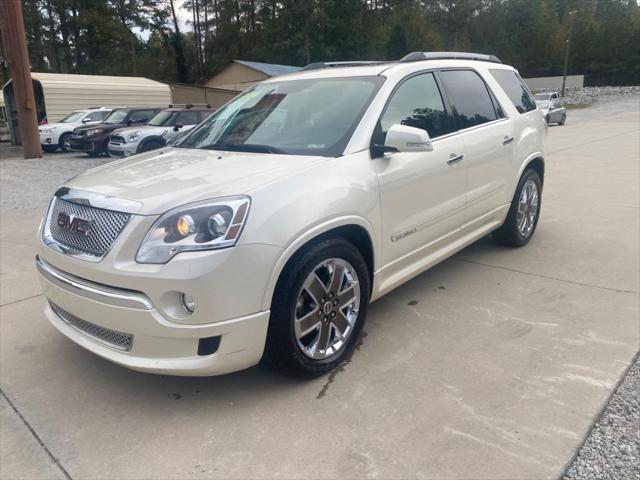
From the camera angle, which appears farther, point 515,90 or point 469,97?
point 515,90

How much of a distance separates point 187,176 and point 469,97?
2.57 m

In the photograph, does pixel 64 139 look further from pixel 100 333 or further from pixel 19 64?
pixel 100 333

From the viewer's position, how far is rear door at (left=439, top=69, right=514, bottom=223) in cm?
414

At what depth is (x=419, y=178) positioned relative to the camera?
3.56 m

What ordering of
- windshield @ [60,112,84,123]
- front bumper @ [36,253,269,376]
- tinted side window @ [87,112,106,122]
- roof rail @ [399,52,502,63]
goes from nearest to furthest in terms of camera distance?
1. front bumper @ [36,253,269,376]
2. roof rail @ [399,52,502,63]
3. tinted side window @ [87,112,106,122]
4. windshield @ [60,112,84,123]

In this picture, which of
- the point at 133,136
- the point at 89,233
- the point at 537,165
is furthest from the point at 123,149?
the point at 89,233

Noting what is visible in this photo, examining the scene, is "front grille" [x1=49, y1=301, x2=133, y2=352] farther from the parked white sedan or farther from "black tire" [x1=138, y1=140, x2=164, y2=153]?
the parked white sedan

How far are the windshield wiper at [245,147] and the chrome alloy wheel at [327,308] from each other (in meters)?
0.86

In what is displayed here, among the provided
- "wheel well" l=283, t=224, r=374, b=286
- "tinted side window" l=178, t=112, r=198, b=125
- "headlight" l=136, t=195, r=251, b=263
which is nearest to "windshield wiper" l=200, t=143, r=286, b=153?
"wheel well" l=283, t=224, r=374, b=286

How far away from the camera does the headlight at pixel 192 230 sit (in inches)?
97.9

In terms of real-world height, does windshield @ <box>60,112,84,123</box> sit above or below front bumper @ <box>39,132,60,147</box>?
above

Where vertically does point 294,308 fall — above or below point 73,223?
below

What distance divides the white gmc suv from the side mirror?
10mm

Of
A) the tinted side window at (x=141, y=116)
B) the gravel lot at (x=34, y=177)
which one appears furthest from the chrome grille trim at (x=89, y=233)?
the tinted side window at (x=141, y=116)
